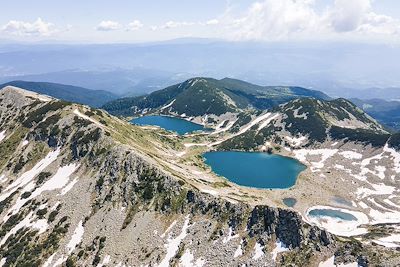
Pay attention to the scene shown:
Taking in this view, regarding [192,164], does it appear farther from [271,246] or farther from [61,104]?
[271,246]

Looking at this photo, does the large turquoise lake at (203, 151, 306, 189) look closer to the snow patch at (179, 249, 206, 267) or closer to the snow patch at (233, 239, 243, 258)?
the snow patch at (233, 239, 243, 258)

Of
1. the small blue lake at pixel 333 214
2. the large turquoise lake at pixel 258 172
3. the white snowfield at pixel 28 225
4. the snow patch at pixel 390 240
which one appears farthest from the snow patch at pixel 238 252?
the large turquoise lake at pixel 258 172

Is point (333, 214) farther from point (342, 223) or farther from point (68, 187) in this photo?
point (68, 187)

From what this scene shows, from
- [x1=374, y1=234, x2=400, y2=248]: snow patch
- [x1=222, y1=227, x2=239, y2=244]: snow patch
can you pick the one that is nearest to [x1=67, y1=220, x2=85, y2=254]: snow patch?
[x1=222, y1=227, x2=239, y2=244]: snow patch

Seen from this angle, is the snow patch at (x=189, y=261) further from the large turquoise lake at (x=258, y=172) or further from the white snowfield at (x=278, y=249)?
the large turquoise lake at (x=258, y=172)

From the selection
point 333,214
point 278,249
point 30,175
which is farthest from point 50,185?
point 333,214

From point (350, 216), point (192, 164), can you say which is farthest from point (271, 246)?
point (192, 164)
